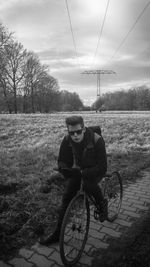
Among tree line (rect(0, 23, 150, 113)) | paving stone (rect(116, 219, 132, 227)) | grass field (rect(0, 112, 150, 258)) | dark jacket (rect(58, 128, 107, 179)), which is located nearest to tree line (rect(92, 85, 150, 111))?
tree line (rect(0, 23, 150, 113))

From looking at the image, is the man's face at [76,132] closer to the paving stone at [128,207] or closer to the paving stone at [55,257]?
the paving stone at [55,257]

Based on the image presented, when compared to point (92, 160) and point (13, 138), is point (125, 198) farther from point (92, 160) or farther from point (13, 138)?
point (13, 138)

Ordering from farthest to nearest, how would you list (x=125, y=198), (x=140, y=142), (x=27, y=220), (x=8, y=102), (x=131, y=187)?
(x=8, y=102) < (x=140, y=142) < (x=131, y=187) < (x=125, y=198) < (x=27, y=220)

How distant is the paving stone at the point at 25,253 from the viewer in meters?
3.32

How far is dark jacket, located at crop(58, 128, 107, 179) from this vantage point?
3.27 m

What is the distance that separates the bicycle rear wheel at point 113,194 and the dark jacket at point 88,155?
112 centimetres

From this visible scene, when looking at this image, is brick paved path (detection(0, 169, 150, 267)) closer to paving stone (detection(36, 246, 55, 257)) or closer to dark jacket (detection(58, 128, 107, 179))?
paving stone (detection(36, 246, 55, 257))

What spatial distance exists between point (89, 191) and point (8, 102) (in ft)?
141

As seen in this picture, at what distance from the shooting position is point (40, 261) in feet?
10.5

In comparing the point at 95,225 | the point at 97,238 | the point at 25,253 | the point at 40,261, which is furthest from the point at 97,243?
the point at 25,253

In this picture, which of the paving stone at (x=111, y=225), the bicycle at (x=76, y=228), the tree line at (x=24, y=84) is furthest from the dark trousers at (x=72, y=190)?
the tree line at (x=24, y=84)

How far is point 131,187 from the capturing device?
618cm

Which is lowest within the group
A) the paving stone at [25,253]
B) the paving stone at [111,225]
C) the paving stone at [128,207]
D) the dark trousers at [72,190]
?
the paving stone at [128,207]

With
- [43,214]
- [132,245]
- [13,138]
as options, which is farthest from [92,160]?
[13,138]
